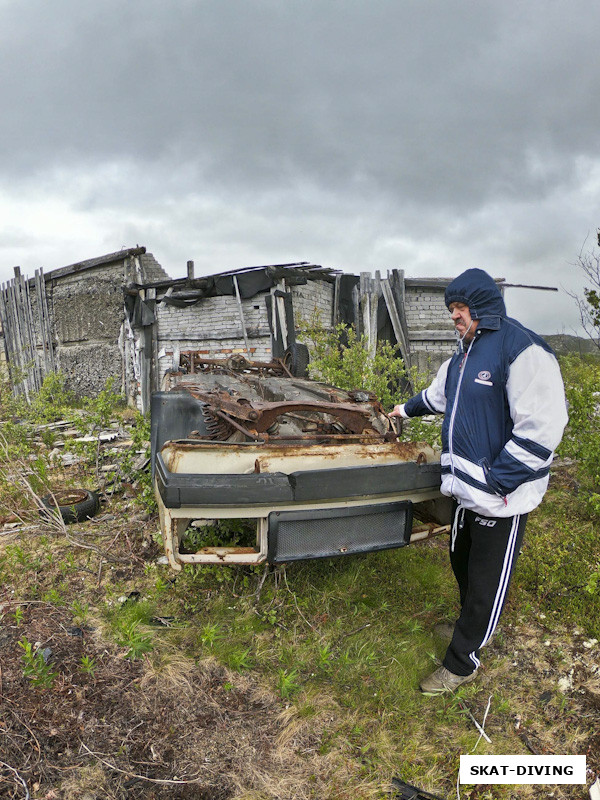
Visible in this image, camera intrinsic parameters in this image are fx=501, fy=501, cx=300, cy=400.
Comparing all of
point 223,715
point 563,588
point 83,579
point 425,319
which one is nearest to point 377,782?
point 223,715

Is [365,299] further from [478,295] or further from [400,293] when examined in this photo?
[478,295]

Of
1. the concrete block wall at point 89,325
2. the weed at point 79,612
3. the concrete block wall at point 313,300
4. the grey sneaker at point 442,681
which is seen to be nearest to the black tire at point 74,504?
the weed at point 79,612

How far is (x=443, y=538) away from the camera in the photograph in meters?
4.01

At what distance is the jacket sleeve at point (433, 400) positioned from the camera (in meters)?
2.79

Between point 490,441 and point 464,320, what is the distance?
59 cm

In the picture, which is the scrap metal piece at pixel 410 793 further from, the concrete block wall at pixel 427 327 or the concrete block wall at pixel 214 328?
the concrete block wall at pixel 427 327

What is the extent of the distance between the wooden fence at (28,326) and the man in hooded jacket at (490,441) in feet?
42.2

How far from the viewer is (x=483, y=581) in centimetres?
233

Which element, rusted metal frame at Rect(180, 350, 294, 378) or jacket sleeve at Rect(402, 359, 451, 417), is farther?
rusted metal frame at Rect(180, 350, 294, 378)

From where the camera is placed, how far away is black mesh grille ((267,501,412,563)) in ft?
7.71

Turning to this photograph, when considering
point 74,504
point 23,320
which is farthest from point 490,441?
point 23,320

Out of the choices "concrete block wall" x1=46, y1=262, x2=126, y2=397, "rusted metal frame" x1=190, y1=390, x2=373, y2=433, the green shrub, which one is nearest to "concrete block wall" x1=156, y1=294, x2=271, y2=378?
"concrete block wall" x1=46, y1=262, x2=126, y2=397

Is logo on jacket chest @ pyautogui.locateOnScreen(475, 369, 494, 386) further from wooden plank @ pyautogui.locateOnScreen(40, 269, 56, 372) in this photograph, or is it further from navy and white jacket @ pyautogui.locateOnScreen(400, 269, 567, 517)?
wooden plank @ pyautogui.locateOnScreen(40, 269, 56, 372)

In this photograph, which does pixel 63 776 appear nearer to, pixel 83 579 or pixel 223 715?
pixel 223 715
